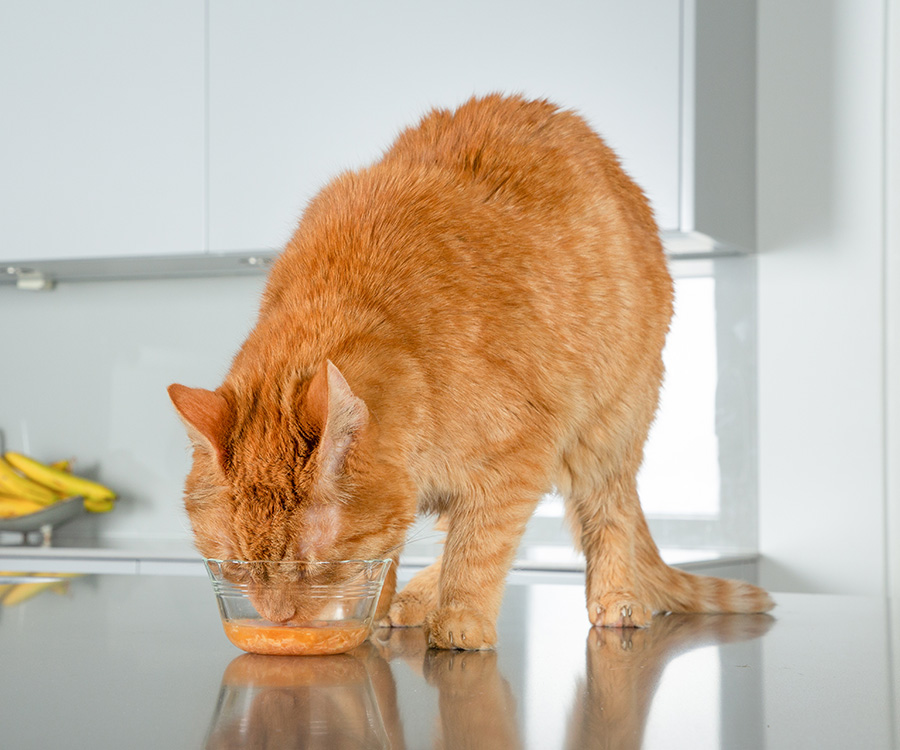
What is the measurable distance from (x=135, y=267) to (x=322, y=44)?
932 millimetres

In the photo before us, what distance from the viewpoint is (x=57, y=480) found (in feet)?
11.6

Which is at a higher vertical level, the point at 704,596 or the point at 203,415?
the point at 203,415

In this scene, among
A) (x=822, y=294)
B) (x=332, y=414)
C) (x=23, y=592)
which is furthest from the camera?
(x=822, y=294)

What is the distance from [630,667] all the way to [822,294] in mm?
2305

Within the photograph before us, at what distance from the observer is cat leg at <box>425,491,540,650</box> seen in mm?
1164

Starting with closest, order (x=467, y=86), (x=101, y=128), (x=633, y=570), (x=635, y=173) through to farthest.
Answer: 1. (x=633, y=570)
2. (x=635, y=173)
3. (x=467, y=86)
4. (x=101, y=128)

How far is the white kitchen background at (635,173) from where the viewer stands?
291 cm

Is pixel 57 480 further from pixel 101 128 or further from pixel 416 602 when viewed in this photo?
pixel 416 602

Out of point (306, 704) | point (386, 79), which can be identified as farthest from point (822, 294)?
point (306, 704)

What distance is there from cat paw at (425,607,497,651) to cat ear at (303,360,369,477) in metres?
0.22

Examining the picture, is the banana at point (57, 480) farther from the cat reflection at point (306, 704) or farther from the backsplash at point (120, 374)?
the cat reflection at point (306, 704)

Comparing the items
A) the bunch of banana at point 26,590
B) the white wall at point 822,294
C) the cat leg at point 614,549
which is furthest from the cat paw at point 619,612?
the white wall at point 822,294

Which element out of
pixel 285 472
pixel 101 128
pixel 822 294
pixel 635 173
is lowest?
pixel 285 472

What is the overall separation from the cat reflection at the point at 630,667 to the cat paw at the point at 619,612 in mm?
17
